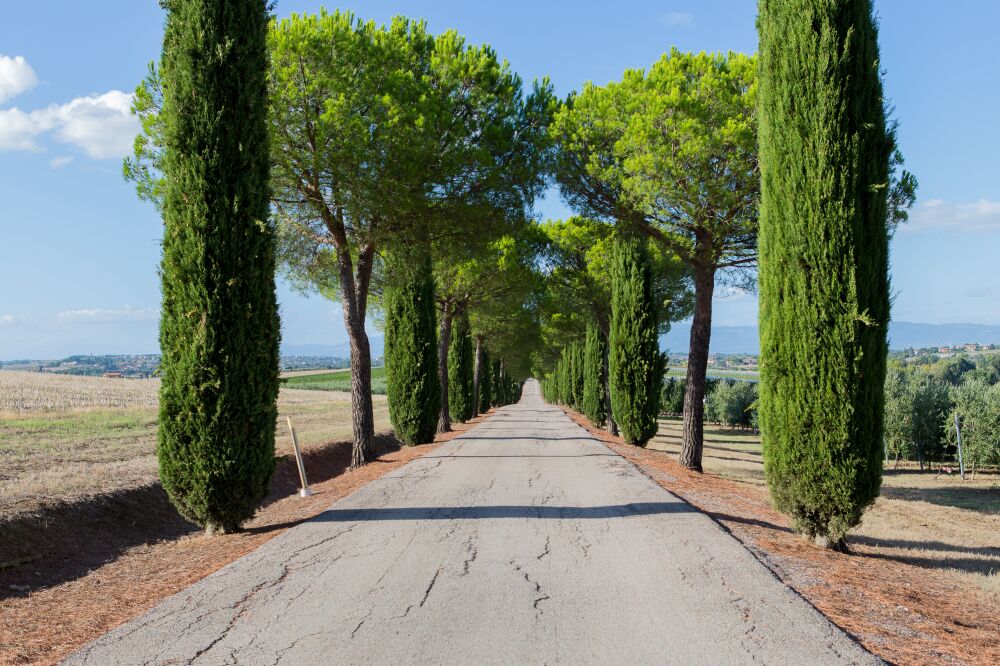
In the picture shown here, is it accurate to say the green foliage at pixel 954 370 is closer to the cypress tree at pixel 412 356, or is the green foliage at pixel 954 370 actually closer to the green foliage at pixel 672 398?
the green foliage at pixel 672 398

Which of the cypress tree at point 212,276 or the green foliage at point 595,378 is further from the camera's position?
the green foliage at point 595,378

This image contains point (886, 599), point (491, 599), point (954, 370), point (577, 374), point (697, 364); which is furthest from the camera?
point (954, 370)

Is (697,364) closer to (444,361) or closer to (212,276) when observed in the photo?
(212,276)

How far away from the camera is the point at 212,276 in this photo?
7.07 meters

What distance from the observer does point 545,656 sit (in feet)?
11.7

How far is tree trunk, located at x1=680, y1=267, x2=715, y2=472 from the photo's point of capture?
47.3 ft

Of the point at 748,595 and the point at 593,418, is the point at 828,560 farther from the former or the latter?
the point at 593,418

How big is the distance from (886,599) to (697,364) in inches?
393

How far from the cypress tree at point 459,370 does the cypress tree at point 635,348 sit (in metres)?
10.8

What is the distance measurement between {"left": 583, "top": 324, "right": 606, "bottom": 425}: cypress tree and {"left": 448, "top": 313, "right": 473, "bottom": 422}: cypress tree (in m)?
6.26

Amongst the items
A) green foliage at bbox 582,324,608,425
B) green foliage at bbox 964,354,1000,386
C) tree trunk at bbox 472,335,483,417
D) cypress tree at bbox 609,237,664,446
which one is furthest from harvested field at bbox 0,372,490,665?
green foliage at bbox 964,354,1000,386

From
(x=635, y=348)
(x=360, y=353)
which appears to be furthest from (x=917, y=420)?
(x=360, y=353)

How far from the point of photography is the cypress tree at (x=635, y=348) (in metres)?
19.1

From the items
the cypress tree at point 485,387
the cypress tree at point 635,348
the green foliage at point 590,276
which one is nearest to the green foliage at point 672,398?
the cypress tree at point 485,387
